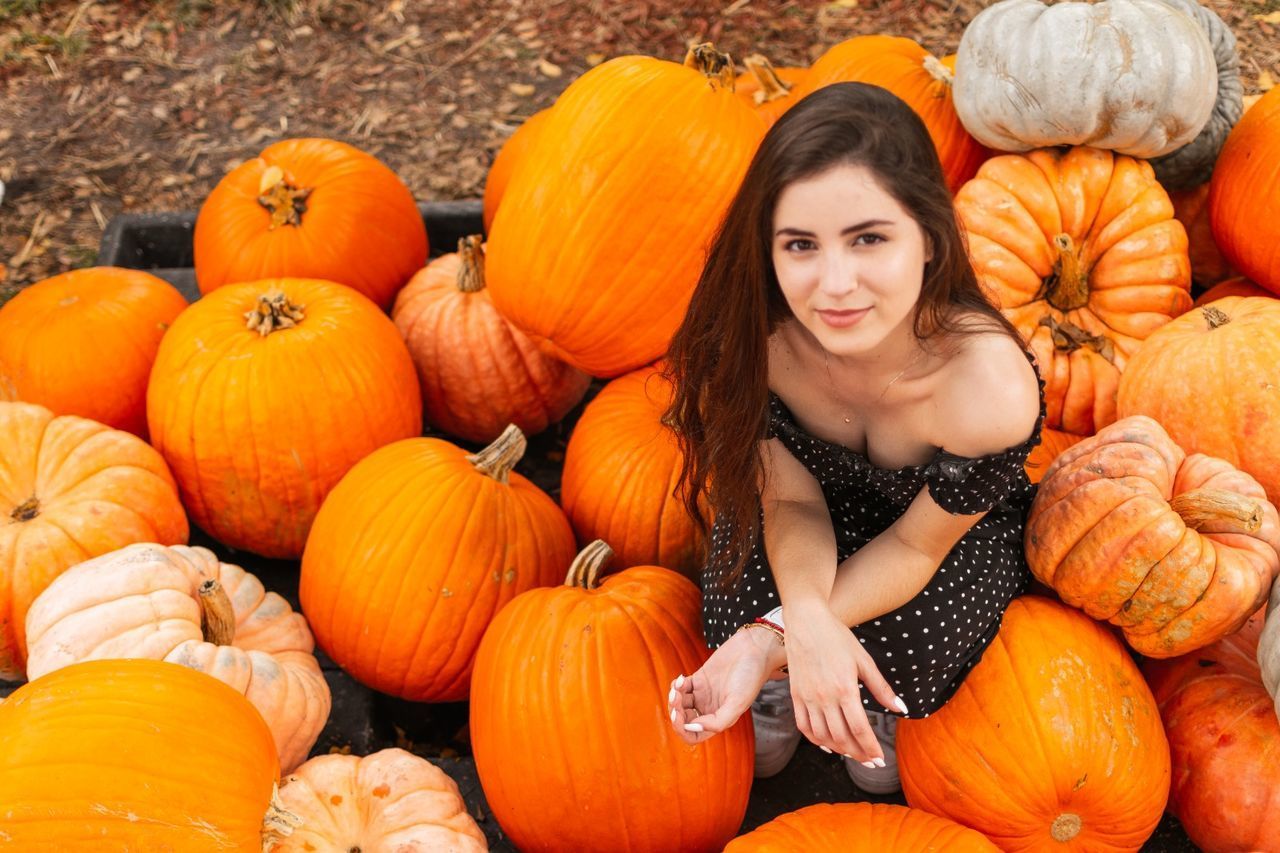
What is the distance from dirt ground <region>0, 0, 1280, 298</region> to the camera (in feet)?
14.6

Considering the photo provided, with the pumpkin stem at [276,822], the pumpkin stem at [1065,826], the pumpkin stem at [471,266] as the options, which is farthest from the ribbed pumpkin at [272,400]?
the pumpkin stem at [1065,826]

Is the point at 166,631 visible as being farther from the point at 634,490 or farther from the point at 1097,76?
the point at 1097,76

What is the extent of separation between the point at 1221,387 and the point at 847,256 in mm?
1136

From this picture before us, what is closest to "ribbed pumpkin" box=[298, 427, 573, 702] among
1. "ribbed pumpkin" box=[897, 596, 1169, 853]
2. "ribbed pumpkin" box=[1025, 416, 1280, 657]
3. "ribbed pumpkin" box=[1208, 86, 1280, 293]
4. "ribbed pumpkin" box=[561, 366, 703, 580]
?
"ribbed pumpkin" box=[561, 366, 703, 580]

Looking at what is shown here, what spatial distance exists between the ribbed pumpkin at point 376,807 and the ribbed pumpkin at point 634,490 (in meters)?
0.69

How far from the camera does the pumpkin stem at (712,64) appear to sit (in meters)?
2.86

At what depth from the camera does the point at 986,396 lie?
1.85 meters

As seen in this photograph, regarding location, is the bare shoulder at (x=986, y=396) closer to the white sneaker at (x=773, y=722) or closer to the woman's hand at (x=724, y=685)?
the woman's hand at (x=724, y=685)

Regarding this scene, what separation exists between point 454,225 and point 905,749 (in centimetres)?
252

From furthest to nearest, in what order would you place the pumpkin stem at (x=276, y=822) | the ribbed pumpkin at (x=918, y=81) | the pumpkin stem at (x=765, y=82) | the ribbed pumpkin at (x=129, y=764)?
the pumpkin stem at (x=765, y=82), the ribbed pumpkin at (x=918, y=81), the pumpkin stem at (x=276, y=822), the ribbed pumpkin at (x=129, y=764)

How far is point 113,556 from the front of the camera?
2.30m

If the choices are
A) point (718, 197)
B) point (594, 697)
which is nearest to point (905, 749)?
point (594, 697)

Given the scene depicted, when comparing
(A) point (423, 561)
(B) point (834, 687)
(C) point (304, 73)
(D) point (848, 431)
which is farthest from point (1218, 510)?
(C) point (304, 73)

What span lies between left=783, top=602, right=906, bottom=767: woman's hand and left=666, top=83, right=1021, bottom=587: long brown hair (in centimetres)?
27
